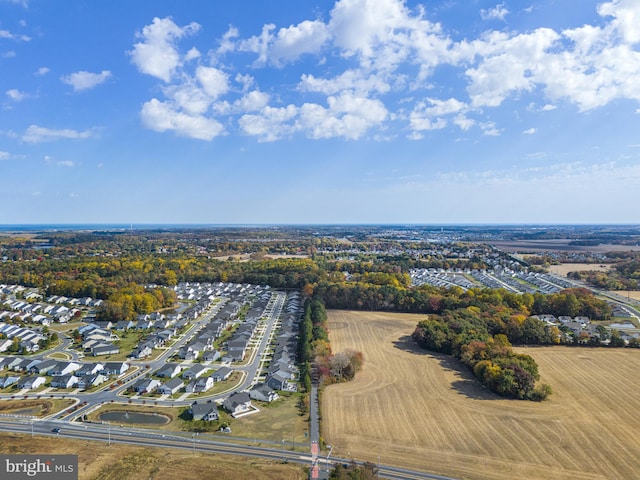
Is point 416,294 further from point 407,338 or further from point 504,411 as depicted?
point 504,411

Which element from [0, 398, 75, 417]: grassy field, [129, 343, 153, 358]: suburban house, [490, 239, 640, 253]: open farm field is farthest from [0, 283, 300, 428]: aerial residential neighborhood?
[490, 239, 640, 253]: open farm field

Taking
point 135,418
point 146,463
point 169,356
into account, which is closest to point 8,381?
point 169,356

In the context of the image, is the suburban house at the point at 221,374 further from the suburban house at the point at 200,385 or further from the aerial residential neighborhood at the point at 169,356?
the suburban house at the point at 200,385

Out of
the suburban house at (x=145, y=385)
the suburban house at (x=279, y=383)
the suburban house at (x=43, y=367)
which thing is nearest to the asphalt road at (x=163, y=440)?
the suburban house at (x=145, y=385)

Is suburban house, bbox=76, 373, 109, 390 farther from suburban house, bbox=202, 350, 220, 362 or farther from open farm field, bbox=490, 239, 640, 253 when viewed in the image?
open farm field, bbox=490, 239, 640, 253

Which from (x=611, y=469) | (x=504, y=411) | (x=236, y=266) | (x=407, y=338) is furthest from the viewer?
(x=236, y=266)

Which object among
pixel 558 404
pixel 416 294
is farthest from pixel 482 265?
pixel 558 404

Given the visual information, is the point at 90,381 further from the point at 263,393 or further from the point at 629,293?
the point at 629,293
